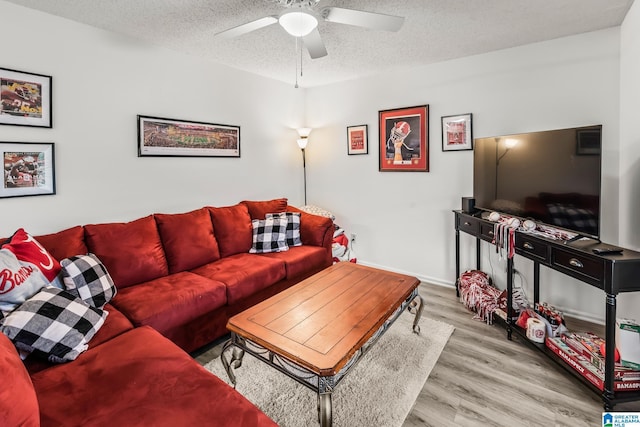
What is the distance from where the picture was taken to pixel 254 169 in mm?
3939

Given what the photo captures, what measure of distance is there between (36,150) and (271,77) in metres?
2.53

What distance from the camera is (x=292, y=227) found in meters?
3.46

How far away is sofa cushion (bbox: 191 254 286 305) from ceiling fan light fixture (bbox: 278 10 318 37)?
178 centimetres

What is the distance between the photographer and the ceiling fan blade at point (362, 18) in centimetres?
184

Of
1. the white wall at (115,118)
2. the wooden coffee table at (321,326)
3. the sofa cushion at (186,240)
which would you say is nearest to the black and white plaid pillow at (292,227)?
the white wall at (115,118)

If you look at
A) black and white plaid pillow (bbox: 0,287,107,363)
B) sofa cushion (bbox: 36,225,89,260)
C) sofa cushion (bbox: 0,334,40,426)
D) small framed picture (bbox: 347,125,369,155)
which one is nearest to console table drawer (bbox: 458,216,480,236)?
small framed picture (bbox: 347,125,369,155)

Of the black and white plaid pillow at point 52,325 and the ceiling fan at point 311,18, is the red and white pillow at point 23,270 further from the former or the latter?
the ceiling fan at point 311,18

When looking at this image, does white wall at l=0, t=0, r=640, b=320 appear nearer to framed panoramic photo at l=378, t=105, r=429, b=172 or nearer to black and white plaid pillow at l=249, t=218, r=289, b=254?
framed panoramic photo at l=378, t=105, r=429, b=172

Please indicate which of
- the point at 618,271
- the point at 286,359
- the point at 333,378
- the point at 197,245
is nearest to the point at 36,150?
the point at 197,245

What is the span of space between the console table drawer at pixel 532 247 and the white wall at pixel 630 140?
0.66m

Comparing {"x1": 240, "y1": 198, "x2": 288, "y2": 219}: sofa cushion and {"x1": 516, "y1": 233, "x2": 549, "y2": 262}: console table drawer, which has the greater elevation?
{"x1": 240, "y1": 198, "x2": 288, "y2": 219}: sofa cushion

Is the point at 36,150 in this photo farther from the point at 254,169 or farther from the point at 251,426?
the point at 251,426

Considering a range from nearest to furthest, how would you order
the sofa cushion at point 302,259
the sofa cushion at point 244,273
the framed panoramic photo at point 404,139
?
the sofa cushion at point 244,273, the sofa cushion at point 302,259, the framed panoramic photo at point 404,139

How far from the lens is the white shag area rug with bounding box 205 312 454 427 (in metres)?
1.74
